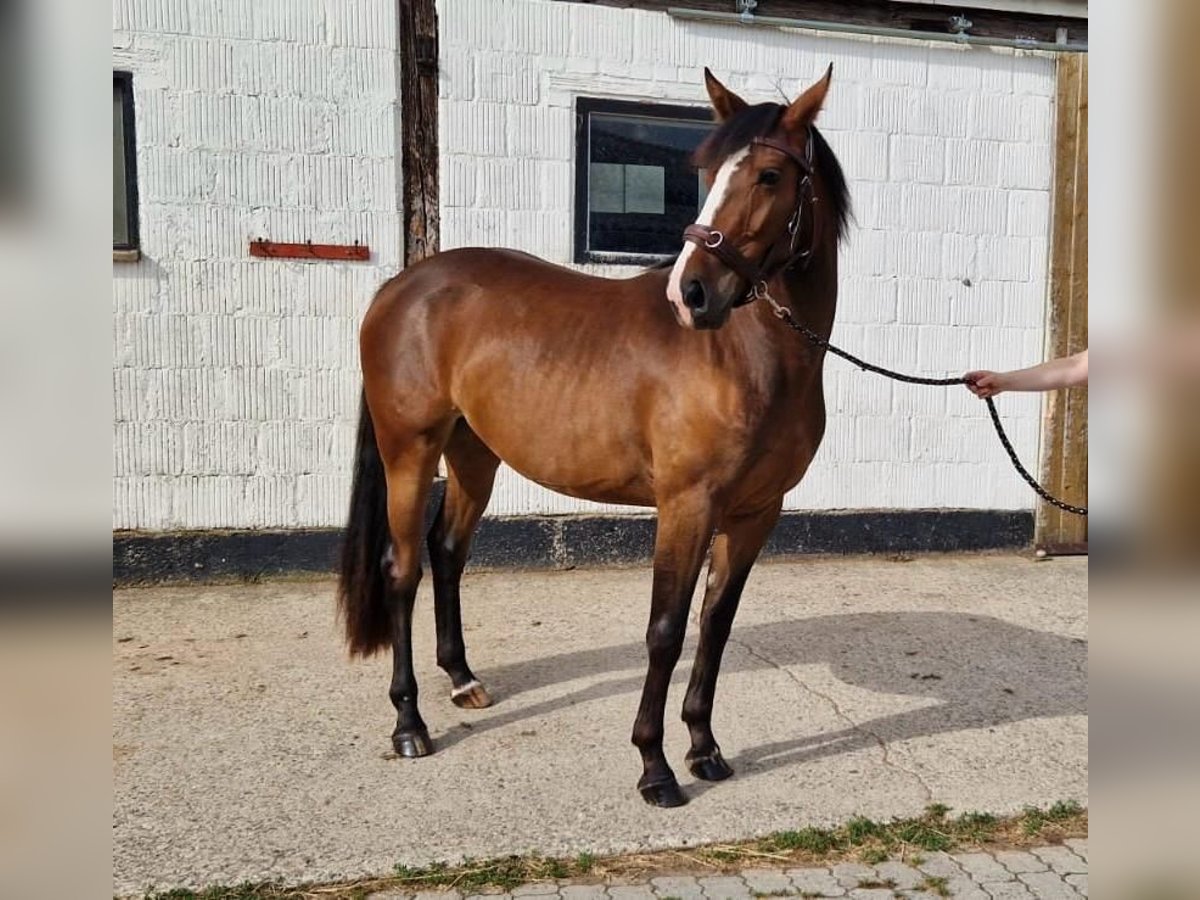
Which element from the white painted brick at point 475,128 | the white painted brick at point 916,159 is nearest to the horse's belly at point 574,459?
the white painted brick at point 475,128

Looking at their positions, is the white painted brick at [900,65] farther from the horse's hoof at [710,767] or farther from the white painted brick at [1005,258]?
the horse's hoof at [710,767]

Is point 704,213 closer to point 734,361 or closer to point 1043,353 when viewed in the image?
point 734,361

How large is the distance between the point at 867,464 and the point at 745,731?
2.92 metres

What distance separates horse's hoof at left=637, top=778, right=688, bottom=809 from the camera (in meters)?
2.64

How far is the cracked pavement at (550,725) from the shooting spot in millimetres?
2482

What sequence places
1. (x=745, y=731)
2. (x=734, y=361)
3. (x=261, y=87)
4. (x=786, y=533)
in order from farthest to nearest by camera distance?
(x=786, y=533), (x=261, y=87), (x=745, y=731), (x=734, y=361)

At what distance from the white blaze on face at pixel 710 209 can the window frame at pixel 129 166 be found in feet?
11.9

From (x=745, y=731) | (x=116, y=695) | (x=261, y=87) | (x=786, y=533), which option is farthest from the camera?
(x=786, y=533)

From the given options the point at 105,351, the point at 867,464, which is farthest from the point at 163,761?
the point at 867,464

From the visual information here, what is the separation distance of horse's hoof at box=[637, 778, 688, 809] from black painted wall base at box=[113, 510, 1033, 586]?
270cm

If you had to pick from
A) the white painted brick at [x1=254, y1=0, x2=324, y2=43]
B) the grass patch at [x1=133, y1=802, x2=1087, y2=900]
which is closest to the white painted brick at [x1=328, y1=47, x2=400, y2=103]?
the white painted brick at [x1=254, y1=0, x2=324, y2=43]

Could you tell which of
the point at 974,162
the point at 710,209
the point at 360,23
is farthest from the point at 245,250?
the point at 974,162

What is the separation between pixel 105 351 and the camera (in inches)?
22.5

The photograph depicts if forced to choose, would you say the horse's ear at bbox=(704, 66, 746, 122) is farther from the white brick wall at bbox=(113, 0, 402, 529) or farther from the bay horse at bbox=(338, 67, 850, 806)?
the white brick wall at bbox=(113, 0, 402, 529)
